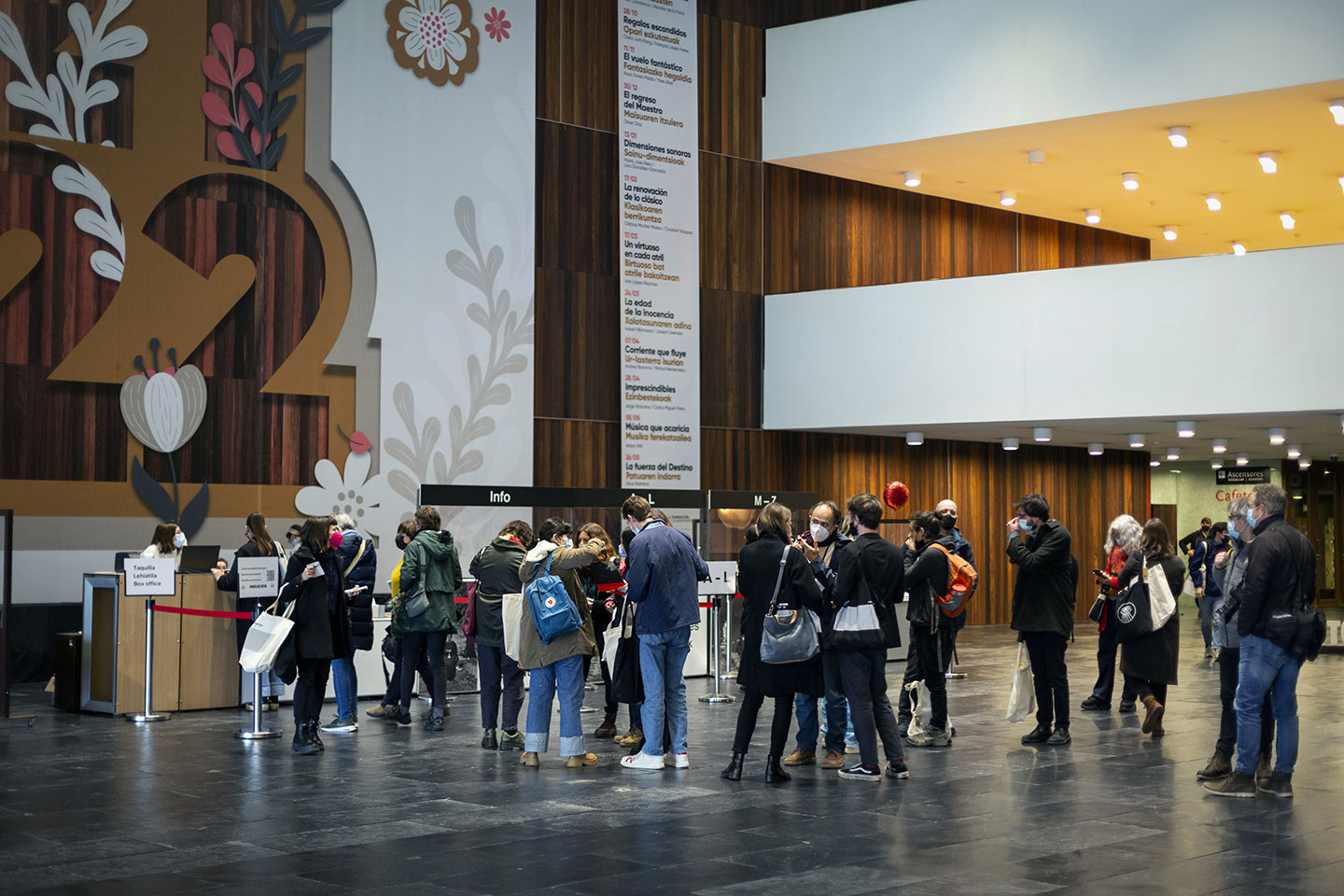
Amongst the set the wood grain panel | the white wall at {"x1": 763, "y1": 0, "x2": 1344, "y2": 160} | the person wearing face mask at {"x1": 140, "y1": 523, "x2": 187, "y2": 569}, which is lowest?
the person wearing face mask at {"x1": 140, "y1": 523, "x2": 187, "y2": 569}

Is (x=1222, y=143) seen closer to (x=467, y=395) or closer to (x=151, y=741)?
(x=467, y=395)

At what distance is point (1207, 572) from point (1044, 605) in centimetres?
872

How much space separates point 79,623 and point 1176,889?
10114mm

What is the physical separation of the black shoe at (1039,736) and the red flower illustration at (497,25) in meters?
9.73

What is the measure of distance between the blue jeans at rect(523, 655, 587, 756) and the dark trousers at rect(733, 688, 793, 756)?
1009 millimetres

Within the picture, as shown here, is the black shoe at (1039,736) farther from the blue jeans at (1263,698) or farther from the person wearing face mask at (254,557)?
the person wearing face mask at (254,557)

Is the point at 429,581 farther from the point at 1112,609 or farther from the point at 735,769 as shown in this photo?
the point at 1112,609

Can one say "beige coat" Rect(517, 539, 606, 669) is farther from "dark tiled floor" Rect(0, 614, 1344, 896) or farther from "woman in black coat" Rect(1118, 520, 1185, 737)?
"woman in black coat" Rect(1118, 520, 1185, 737)

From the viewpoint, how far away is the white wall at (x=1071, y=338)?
1436cm

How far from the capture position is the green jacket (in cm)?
1016

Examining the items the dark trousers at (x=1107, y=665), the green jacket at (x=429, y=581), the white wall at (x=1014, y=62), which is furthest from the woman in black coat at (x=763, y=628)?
the white wall at (x=1014, y=62)

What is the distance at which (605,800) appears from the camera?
740cm

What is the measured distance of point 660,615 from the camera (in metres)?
8.24

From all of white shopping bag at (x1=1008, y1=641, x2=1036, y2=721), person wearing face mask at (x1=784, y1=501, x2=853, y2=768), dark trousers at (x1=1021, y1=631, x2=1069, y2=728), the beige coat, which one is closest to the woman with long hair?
white shopping bag at (x1=1008, y1=641, x2=1036, y2=721)
